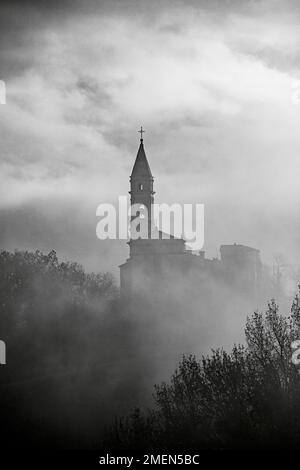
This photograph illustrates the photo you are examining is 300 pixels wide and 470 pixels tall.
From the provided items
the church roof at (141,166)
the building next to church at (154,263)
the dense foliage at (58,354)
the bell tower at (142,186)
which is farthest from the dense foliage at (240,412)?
the church roof at (141,166)

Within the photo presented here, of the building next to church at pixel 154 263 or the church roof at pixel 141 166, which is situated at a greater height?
the church roof at pixel 141 166

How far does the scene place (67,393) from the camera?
4950 cm

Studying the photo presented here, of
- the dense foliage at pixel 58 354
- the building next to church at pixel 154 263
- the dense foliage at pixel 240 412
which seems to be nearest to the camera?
the dense foliage at pixel 240 412

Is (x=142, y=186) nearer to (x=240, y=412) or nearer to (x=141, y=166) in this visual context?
(x=141, y=166)

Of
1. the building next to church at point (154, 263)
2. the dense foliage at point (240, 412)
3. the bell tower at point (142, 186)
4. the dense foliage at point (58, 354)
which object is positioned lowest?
the dense foliage at point (240, 412)

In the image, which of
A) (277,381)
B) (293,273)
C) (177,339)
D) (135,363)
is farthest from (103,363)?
(293,273)

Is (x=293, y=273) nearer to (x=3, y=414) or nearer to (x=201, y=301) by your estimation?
(x=201, y=301)

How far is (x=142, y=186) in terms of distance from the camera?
7125 centimetres

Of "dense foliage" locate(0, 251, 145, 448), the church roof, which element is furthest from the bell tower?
"dense foliage" locate(0, 251, 145, 448)

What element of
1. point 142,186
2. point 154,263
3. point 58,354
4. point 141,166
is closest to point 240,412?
point 58,354

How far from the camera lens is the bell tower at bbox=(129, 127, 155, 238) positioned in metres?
70.9

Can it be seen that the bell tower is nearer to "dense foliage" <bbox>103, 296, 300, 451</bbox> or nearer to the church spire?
the church spire

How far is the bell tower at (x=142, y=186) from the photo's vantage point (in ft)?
233

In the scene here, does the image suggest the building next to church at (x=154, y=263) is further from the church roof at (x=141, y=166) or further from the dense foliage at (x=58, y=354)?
the dense foliage at (x=58, y=354)
